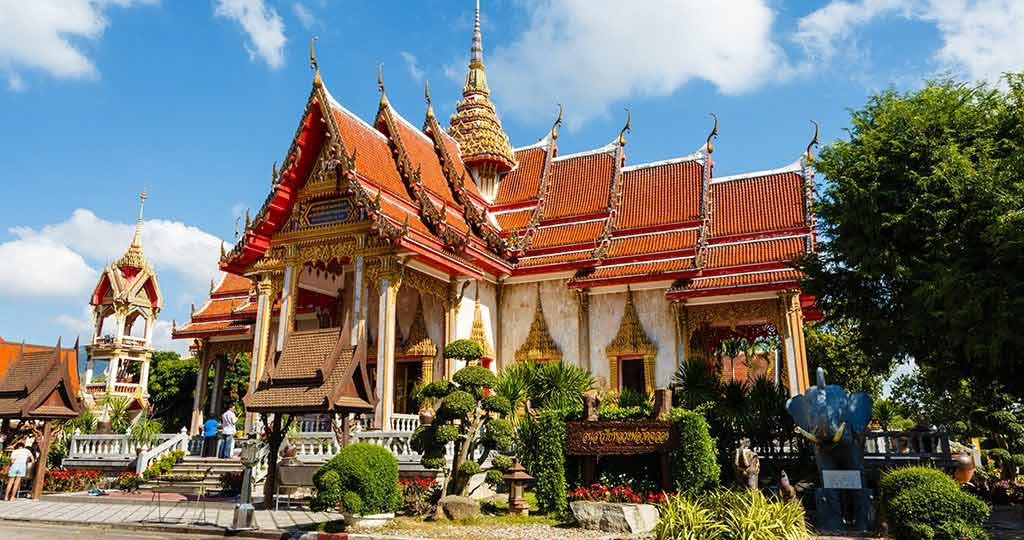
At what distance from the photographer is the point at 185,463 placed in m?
14.4

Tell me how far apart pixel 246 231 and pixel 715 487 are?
11.6 metres

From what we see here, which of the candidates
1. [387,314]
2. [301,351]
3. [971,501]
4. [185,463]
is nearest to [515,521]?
[301,351]

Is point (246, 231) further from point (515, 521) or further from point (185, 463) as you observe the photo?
point (515, 521)

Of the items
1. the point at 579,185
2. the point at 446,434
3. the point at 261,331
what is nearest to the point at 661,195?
the point at 579,185

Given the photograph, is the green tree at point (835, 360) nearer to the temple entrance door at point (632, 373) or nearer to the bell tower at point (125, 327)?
the temple entrance door at point (632, 373)

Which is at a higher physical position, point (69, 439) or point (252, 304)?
point (252, 304)

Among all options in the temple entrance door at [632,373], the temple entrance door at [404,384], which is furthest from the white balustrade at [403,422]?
the temple entrance door at [632,373]

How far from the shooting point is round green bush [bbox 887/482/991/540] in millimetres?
7102

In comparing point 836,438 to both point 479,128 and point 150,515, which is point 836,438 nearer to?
point 150,515

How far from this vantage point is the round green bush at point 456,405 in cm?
969

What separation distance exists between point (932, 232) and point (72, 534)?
11.4 metres

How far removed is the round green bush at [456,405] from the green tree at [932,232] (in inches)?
229

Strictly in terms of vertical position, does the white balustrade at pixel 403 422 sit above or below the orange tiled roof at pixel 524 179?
below

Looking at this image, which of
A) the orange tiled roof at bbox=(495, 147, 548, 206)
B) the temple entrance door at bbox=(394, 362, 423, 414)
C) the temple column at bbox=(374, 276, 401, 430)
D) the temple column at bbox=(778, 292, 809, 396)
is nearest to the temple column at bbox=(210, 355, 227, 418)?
the temple entrance door at bbox=(394, 362, 423, 414)
